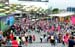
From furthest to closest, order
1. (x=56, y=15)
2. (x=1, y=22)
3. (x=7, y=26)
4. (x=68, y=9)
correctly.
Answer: (x=68, y=9)
(x=56, y=15)
(x=7, y=26)
(x=1, y=22)

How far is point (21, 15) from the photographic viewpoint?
25672mm

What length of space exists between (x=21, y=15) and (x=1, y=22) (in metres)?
12.3

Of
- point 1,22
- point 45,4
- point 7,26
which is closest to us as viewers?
point 1,22

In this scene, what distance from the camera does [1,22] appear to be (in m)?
13.3

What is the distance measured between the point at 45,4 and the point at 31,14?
5.01 meters

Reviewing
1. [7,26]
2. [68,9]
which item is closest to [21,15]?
[68,9]

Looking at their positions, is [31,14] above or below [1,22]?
below

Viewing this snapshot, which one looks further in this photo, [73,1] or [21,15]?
[73,1]

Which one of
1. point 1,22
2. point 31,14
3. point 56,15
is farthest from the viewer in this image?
point 31,14

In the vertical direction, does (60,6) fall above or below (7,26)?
below

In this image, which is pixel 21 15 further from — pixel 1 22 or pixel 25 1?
pixel 1 22

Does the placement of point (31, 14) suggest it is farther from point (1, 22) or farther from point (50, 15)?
point (1, 22)

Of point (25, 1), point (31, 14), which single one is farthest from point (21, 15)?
point (25, 1)

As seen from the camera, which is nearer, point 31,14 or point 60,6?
point 31,14
